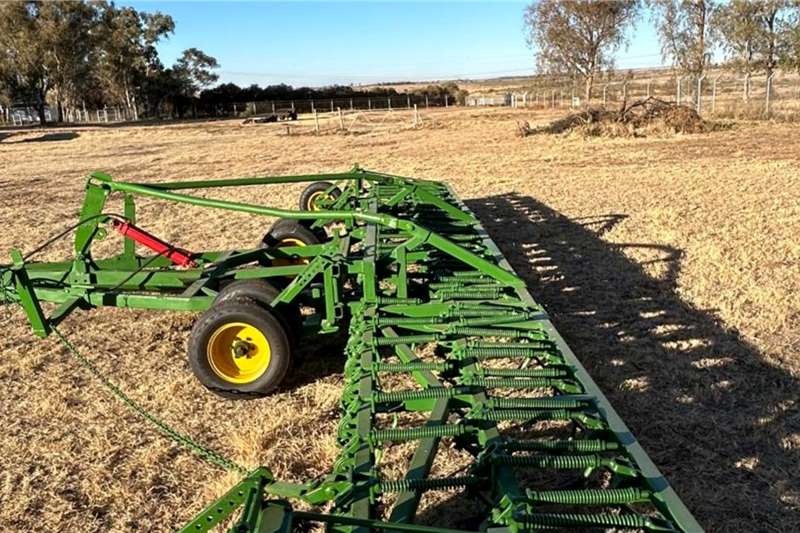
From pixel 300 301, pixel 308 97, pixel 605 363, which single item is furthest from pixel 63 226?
pixel 308 97

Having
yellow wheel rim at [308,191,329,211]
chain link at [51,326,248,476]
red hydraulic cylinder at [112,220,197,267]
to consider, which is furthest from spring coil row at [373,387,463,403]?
yellow wheel rim at [308,191,329,211]

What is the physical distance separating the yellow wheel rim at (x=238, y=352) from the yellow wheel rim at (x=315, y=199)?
3.92 meters

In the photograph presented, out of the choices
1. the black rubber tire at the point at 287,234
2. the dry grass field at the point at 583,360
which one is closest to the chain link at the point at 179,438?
the dry grass field at the point at 583,360

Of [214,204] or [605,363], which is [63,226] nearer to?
[214,204]

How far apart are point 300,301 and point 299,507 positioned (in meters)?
1.53

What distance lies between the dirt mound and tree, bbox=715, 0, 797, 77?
10719 millimetres

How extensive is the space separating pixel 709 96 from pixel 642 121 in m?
17.7

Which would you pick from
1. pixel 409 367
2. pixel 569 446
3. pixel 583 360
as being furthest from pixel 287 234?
pixel 569 446

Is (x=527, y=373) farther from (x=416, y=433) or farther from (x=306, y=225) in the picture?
(x=306, y=225)

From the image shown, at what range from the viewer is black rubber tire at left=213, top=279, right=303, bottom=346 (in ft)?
13.3

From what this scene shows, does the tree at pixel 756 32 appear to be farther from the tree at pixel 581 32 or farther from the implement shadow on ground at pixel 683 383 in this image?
the implement shadow on ground at pixel 683 383

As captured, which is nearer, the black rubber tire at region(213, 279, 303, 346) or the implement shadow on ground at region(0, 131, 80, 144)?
the black rubber tire at region(213, 279, 303, 346)

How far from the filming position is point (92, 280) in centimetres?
464

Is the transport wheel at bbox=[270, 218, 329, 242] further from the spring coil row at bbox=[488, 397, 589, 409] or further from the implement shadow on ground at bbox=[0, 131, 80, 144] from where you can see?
the implement shadow on ground at bbox=[0, 131, 80, 144]
